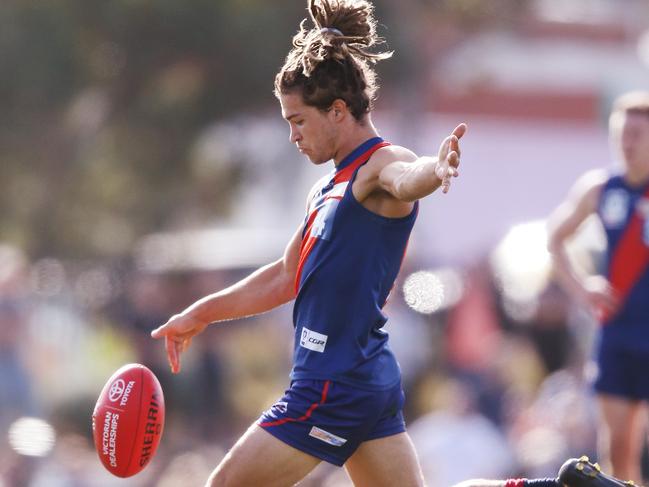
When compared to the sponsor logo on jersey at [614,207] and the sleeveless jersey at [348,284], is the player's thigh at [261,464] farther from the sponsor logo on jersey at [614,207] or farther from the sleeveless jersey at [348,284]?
the sponsor logo on jersey at [614,207]

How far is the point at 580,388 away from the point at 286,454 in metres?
6.66

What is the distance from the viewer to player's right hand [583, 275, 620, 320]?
8945mm

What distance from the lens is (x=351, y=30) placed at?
6480 mm

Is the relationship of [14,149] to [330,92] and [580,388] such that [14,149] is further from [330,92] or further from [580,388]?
[330,92]

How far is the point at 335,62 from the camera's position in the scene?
6312 millimetres

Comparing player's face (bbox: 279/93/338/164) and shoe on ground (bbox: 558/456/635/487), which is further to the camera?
shoe on ground (bbox: 558/456/635/487)

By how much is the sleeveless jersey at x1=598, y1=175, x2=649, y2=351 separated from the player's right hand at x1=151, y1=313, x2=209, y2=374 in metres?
3.13

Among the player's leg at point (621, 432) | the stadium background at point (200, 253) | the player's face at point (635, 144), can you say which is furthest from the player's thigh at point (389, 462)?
the stadium background at point (200, 253)

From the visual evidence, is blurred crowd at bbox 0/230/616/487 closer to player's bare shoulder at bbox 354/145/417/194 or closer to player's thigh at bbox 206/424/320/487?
player's thigh at bbox 206/424/320/487

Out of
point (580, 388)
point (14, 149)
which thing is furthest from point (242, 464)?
point (14, 149)

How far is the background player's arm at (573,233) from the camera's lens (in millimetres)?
8992

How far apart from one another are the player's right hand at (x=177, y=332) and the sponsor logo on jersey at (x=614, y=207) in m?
3.23

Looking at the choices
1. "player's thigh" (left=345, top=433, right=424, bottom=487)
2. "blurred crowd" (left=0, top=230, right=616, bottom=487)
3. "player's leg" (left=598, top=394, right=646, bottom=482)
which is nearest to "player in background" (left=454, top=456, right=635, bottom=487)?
"player's thigh" (left=345, top=433, right=424, bottom=487)

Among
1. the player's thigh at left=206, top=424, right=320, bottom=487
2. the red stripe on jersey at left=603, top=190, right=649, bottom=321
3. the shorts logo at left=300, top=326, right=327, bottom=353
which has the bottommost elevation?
the player's thigh at left=206, top=424, right=320, bottom=487
